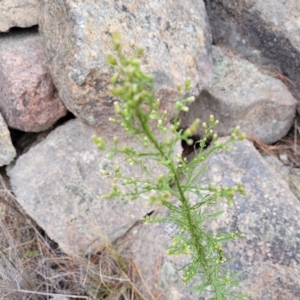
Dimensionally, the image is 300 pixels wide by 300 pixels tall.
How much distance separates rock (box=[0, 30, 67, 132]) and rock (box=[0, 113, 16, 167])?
87 millimetres

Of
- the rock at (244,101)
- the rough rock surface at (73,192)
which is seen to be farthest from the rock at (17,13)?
the rock at (244,101)

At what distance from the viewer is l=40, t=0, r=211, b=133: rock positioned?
228 cm

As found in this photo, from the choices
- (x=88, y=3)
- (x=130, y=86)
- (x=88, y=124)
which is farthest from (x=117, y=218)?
(x=130, y=86)

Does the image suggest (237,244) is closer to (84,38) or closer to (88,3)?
(84,38)

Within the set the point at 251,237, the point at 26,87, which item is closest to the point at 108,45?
the point at 26,87

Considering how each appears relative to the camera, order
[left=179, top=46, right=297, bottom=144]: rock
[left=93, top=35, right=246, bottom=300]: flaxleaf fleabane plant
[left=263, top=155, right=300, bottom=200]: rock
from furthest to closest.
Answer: [left=179, top=46, right=297, bottom=144]: rock, [left=263, top=155, right=300, bottom=200]: rock, [left=93, top=35, right=246, bottom=300]: flaxleaf fleabane plant

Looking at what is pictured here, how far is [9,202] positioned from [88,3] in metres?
1.45

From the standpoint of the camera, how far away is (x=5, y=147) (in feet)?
8.78

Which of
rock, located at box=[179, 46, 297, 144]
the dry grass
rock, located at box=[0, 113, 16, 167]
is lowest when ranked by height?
the dry grass

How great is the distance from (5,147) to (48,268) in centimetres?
88

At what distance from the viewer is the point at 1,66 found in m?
2.63

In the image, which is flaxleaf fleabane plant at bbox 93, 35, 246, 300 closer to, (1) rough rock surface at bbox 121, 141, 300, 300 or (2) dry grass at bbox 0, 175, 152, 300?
(1) rough rock surface at bbox 121, 141, 300, 300

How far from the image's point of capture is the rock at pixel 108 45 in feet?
7.49

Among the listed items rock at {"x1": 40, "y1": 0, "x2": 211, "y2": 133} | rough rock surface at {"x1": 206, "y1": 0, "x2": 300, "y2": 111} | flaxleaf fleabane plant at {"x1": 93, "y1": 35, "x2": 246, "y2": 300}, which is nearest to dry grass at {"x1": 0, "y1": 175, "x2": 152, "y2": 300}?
rock at {"x1": 40, "y1": 0, "x2": 211, "y2": 133}
